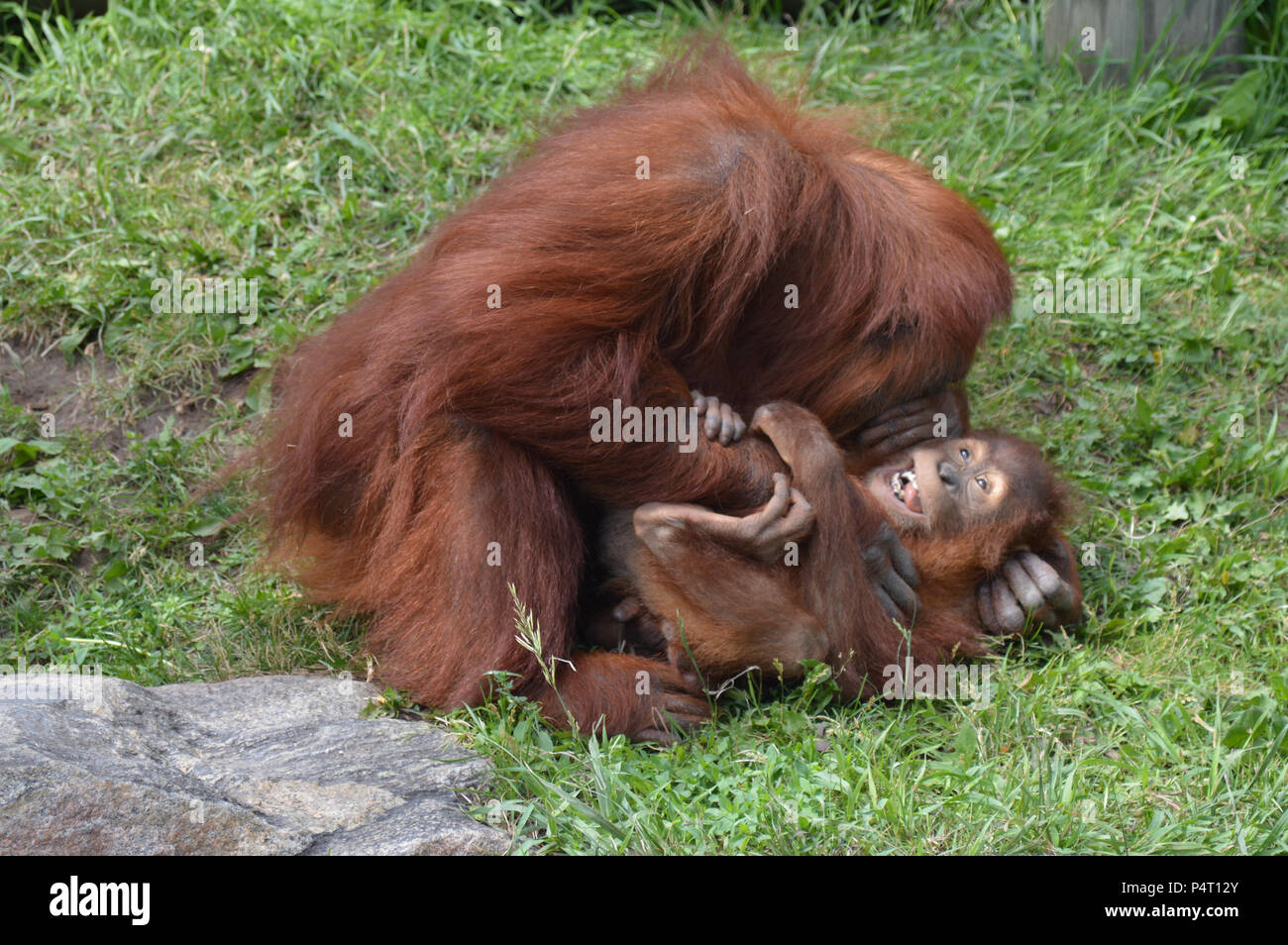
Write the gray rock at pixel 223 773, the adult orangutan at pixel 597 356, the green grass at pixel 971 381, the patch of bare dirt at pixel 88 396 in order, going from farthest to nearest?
the patch of bare dirt at pixel 88 396
the adult orangutan at pixel 597 356
the green grass at pixel 971 381
the gray rock at pixel 223 773

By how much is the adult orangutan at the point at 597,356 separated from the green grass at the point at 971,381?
36cm

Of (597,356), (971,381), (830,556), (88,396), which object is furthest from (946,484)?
(88,396)

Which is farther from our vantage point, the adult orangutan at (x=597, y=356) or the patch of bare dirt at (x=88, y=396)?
the patch of bare dirt at (x=88, y=396)

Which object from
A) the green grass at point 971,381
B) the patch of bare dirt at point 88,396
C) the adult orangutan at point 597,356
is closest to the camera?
the green grass at point 971,381

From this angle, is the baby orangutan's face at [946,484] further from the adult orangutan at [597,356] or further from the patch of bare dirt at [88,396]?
the patch of bare dirt at [88,396]

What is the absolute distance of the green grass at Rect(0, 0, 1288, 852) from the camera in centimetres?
324

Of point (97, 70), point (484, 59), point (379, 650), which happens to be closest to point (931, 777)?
point (379, 650)

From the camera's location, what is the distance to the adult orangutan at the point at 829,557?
12.0 ft

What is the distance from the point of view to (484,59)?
6355 mm

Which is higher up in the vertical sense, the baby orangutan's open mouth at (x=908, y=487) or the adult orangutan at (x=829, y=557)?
the baby orangutan's open mouth at (x=908, y=487)

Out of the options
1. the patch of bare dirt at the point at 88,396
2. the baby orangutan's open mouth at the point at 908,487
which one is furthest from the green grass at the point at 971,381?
the baby orangutan's open mouth at the point at 908,487

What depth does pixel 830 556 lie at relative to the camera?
373 centimetres

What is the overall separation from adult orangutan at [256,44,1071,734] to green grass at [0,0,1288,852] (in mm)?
359
